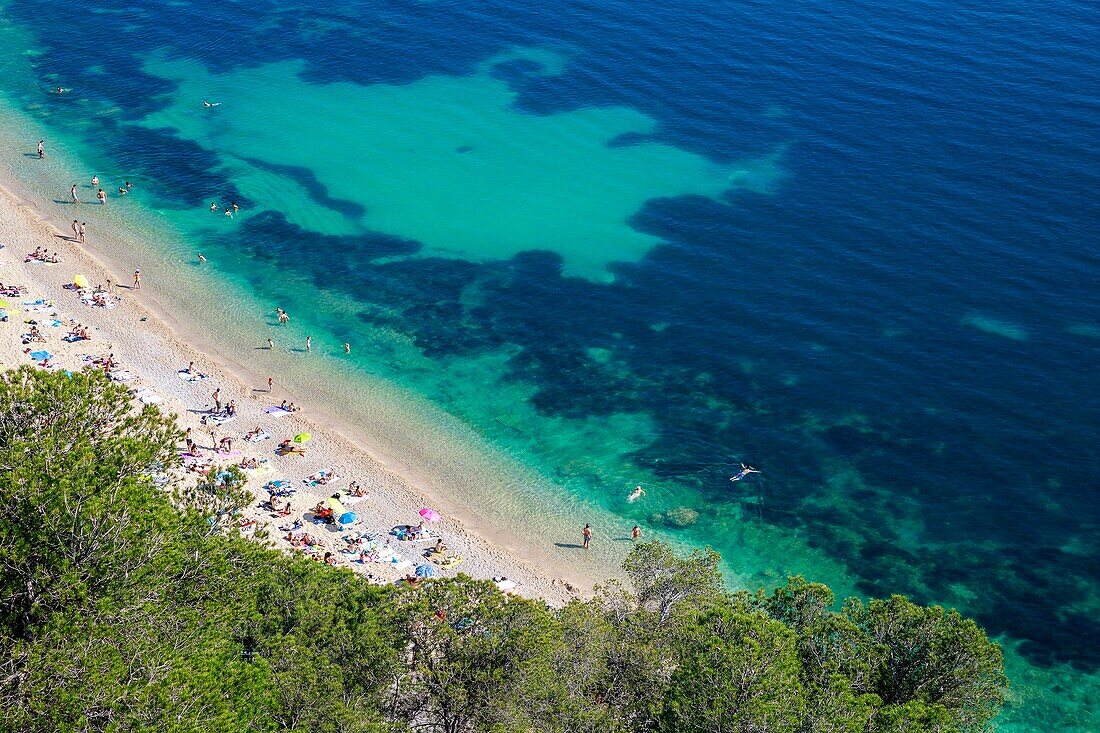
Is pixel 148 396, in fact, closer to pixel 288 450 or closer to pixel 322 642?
pixel 288 450

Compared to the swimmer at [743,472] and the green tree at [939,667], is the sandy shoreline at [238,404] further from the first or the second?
the green tree at [939,667]

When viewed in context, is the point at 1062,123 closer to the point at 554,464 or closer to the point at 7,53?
→ the point at 554,464

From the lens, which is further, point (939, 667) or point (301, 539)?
point (301, 539)

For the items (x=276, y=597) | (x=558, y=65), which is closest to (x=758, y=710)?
(x=276, y=597)

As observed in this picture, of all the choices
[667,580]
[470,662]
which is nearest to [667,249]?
[667,580]

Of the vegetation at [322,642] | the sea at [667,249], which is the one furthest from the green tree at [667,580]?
the sea at [667,249]

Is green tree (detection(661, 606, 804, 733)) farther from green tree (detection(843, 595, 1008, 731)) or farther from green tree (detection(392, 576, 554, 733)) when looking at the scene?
green tree (detection(392, 576, 554, 733))

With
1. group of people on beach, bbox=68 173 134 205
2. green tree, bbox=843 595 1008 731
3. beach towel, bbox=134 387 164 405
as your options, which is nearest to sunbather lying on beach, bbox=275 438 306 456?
beach towel, bbox=134 387 164 405
